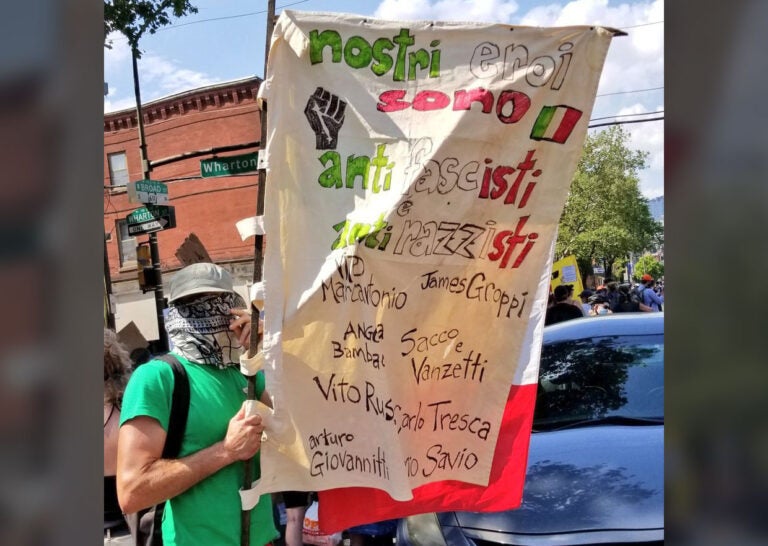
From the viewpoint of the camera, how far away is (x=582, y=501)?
336 centimetres

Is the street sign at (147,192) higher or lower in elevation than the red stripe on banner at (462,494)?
higher

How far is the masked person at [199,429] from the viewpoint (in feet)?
7.00

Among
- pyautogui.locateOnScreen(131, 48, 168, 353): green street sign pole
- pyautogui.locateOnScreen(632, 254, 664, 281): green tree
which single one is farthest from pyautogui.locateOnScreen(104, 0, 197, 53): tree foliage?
pyautogui.locateOnScreen(632, 254, 664, 281): green tree

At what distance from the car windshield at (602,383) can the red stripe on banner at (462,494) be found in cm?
177

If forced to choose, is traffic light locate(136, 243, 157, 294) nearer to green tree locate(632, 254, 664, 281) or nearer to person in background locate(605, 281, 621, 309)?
person in background locate(605, 281, 621, 309)

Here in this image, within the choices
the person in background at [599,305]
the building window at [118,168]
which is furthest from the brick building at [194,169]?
the person in background at [599,305]

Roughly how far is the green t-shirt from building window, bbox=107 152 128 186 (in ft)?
78.9

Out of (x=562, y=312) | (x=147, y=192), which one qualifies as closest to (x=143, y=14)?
(x=147, y=192)

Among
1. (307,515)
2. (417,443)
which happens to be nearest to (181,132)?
(307,515)

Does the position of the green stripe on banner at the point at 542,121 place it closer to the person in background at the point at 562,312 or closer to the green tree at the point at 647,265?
the person in background at the point at 562,312

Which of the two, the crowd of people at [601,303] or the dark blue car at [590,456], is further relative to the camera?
the crowd of people at [601,303]

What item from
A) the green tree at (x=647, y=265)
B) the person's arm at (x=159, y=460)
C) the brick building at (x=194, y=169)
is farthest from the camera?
the green tree at (x=647, y=265)

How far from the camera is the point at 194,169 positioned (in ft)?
81.7
